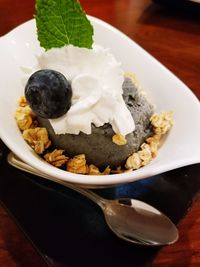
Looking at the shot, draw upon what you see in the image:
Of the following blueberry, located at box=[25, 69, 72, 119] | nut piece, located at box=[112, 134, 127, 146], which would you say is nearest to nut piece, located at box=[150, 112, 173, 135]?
nut piece, located at box=[112, 134, 127, 146]

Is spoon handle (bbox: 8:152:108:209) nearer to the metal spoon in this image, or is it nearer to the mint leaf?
the metal spoon

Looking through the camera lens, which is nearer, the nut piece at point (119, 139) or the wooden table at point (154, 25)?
the nut piece at point (119, 139)

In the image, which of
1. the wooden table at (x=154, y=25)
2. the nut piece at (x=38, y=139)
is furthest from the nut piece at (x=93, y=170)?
the wooden table at (x=154, y=25)

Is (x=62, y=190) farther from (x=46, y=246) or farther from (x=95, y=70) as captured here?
(x=95, y=70)

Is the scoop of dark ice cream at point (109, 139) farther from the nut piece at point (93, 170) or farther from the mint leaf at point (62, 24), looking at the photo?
the mint leaf at point (62, 24)

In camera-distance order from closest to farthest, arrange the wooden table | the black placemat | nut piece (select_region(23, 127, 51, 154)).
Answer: the black placemat
nut piece (select_region(23, 127, 51, 154))
the wooden table

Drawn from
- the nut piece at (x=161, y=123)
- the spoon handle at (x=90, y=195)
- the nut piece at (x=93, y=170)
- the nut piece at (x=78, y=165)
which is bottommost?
the spoon handle at (x=90, y=195)

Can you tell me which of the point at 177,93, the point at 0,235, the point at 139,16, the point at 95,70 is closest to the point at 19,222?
the point at 0,235

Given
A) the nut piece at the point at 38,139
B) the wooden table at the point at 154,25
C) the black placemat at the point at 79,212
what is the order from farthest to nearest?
the wooden table at the point at 154,25 → the nut piece at the point at 38,139 → the black placemat at the point at 79,212
